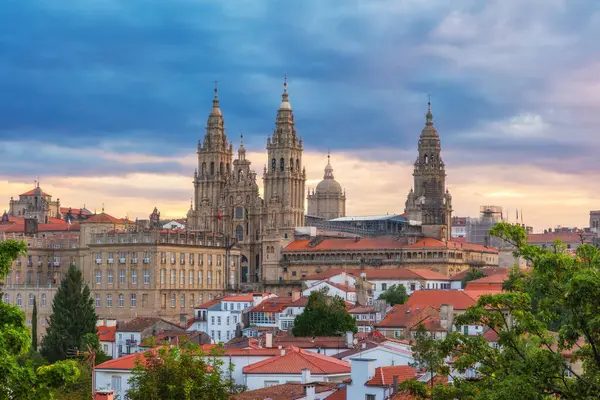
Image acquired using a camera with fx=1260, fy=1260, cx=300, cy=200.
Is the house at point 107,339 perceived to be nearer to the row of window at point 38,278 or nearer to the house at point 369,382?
the row of window at point 38,278

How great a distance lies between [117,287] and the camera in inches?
5374

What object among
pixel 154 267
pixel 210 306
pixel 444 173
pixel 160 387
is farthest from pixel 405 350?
pixel 444 173

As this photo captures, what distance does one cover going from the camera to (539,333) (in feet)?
98.2

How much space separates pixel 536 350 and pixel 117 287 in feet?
364

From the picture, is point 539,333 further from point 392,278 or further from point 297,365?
point 392,278

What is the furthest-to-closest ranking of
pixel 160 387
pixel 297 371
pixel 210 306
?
pixel 210 306 < pixel 297 371 < pixel 160 387

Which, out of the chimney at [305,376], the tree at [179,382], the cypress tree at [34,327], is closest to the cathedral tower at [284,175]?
the cypress tree at [34,327]

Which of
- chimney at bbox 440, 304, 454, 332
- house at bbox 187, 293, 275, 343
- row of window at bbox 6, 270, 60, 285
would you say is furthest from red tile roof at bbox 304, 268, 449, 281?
chimney at bbox 440, 304, 454, 332

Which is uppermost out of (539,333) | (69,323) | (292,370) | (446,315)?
(539,333)

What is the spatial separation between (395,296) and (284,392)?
222ft

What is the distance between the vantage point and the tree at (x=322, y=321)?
3755 inches

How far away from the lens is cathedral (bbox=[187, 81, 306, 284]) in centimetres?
15950

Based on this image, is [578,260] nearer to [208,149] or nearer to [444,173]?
[208,149]

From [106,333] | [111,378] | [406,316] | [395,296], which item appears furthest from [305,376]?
[395,296]
